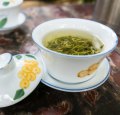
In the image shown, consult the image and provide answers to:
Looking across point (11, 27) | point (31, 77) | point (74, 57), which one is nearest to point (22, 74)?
point (31, 77)

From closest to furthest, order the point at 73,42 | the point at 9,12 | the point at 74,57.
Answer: the point at 74,57 < the point at 73,42 < the point at 9,12

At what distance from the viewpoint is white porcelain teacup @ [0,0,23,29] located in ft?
2.47

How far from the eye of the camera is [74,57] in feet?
1.62

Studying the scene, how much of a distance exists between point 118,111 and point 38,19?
0.54 metres

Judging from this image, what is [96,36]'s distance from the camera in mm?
620

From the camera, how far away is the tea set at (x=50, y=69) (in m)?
0.51

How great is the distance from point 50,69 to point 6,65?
114 millimetres

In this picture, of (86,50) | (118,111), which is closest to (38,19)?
(86,50)

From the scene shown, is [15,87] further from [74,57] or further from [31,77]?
[74,57]

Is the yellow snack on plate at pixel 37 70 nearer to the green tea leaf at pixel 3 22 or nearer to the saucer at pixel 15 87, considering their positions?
the saucer at pixel 15 87

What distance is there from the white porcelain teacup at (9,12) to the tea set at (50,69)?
0.20 metres

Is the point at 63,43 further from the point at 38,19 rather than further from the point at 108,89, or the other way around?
the point at 38,19

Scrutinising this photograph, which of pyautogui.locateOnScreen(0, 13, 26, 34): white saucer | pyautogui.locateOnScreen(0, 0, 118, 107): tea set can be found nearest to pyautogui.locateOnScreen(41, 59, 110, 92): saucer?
pyautogui.locateOnScreen(0, 0, 118, 107): tea set

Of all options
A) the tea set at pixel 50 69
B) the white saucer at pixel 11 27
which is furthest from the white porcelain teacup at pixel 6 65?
the white saucer at pixel 11 27
